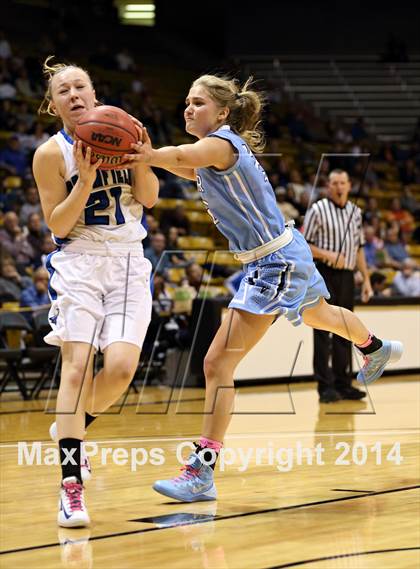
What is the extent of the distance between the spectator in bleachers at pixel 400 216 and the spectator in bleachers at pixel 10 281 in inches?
292

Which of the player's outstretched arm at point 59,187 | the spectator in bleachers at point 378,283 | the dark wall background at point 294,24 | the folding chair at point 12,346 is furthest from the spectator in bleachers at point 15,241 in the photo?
the dark wall background at point 294,24

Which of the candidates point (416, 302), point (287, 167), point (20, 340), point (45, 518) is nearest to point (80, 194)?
point (45, 518)

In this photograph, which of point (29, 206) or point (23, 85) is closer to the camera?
point (29, 206)

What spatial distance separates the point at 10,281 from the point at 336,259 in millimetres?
3429

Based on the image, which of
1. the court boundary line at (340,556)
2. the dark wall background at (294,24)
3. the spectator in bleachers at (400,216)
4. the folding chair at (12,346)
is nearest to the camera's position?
the court boundary line at (340,556)

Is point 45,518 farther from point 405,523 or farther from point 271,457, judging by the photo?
point 271,457

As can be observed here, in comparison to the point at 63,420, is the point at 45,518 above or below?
below

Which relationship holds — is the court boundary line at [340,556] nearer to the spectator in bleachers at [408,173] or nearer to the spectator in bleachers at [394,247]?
the spectator in bleachers at [394,247]

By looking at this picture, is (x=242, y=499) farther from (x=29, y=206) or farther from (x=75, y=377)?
(x=29, y=206)

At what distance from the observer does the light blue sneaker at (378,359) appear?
18.5ft

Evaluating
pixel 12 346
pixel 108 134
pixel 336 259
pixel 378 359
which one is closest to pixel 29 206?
pixel 12 346

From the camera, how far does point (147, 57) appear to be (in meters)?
22.2

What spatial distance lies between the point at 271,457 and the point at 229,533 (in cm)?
208

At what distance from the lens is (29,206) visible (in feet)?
40.5
